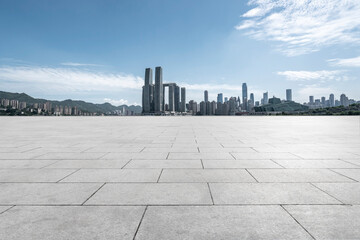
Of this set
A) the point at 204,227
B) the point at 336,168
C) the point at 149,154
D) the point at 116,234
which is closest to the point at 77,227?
the point at 116,234

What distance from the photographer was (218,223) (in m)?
3.12

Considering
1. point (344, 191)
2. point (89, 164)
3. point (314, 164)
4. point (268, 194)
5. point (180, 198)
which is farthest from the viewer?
point (89, 164)

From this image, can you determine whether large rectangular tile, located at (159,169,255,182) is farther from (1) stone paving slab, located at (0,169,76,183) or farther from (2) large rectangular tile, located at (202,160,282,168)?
(1) stone paving slab, located at (0,169,76,183)

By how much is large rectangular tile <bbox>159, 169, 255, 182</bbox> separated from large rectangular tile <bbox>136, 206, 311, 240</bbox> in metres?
1.50

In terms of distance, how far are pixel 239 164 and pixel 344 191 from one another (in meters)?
2.71

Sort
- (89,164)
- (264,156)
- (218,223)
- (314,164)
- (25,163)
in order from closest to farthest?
(218,223), (314,164), (89,164), (25,163), (264,156)

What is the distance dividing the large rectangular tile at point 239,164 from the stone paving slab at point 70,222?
136 inches

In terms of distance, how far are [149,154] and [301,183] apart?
16.8ft

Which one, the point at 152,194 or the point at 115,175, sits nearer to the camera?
the point at 152,194

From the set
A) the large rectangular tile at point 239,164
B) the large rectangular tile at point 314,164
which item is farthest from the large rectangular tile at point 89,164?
the large rectangular tile at point 314,164

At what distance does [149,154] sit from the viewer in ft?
26.7

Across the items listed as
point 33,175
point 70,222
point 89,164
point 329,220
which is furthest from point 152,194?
point 33,175

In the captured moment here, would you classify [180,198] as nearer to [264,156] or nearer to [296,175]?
[296,175]

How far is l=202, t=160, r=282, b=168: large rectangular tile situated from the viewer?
6.38m
